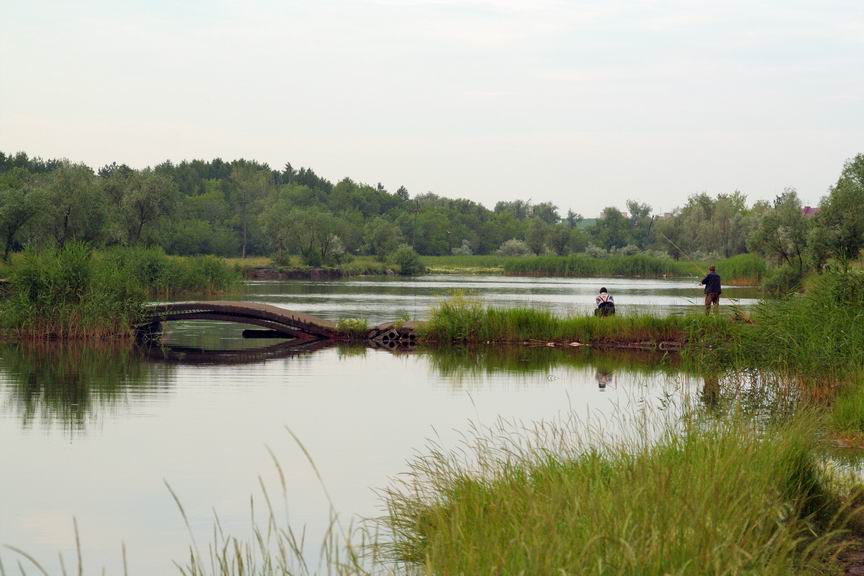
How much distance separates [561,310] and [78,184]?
36.8m

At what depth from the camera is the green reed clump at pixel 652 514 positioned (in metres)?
5.85

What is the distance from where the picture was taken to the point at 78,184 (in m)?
70.4

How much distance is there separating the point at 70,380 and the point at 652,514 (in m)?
21.1

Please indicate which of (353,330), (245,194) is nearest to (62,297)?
(353,330)

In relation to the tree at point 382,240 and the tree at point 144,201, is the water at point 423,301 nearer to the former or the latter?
the tree at point 144,201

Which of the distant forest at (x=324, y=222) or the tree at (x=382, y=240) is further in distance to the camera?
the tree at (x=382, y=240)

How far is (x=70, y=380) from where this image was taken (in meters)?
25.5

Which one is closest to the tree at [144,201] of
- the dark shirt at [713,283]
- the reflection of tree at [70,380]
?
the reflection of tree at [70,380]

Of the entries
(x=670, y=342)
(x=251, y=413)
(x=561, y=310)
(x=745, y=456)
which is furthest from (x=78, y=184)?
(x=745, y=456)

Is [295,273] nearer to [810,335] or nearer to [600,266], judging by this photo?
[600,266]

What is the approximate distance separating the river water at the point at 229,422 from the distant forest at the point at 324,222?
16.5 feet

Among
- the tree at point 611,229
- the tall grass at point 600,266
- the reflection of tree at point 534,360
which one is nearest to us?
Result: the reflection of tree at point 534,360

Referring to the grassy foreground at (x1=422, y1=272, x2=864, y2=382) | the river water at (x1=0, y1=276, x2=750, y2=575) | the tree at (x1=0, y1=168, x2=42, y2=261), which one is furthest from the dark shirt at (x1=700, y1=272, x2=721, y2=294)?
the tree at (x1=0, y1=168, x2=42, y2=261)

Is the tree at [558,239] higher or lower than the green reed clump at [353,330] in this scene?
higher
